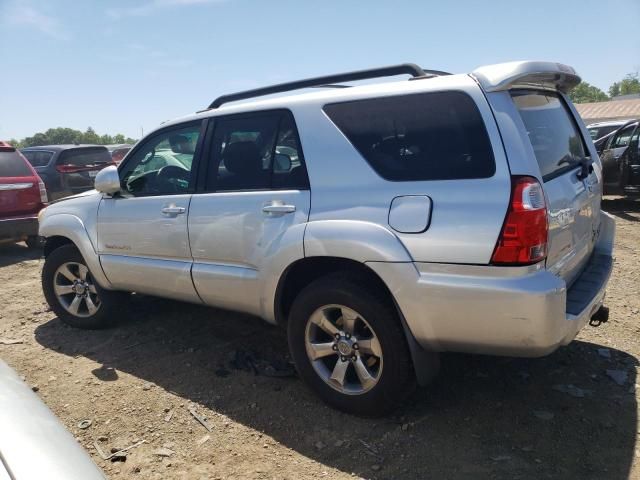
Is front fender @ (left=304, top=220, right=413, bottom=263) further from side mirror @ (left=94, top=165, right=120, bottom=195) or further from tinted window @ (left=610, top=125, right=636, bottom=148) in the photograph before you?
tinted window @ (left=610, top=125, right=636, bottom=148)

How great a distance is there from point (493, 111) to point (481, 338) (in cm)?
110

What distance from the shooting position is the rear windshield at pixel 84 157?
10.4m

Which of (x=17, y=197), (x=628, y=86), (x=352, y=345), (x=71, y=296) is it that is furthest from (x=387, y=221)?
(x=628, y=86)

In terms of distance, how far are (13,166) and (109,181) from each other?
4.98 metres

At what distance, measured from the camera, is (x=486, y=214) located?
2.45 meters

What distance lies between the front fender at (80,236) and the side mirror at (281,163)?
6.37 ft

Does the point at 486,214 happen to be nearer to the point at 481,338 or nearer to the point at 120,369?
the point at 481,338

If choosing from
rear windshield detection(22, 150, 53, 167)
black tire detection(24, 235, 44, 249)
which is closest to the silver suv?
black tire detection(24, 235, 44, 249)

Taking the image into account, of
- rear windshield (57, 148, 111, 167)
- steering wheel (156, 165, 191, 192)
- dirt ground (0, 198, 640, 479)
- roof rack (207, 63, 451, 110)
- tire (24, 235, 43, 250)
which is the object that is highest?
roof rack (207, 63, 451, 110)

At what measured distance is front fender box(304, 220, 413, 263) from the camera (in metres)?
2.67

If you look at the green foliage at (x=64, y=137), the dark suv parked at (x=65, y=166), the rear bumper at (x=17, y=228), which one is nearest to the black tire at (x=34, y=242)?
the rear bumper at (x=17, y=228)

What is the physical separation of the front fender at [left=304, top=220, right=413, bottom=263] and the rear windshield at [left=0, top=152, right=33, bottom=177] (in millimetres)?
6711

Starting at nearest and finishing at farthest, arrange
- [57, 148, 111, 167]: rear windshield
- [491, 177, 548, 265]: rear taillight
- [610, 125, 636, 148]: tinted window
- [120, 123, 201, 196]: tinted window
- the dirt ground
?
[491, 177, 548, 265]: rear taillight < the dirt ground < [120, 123, 201, 196]: tinted window < [610, 125, 636, 148]: tinted window < [57, 148, 111, 167]: rear windshield

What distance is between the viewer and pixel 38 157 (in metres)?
10.7
